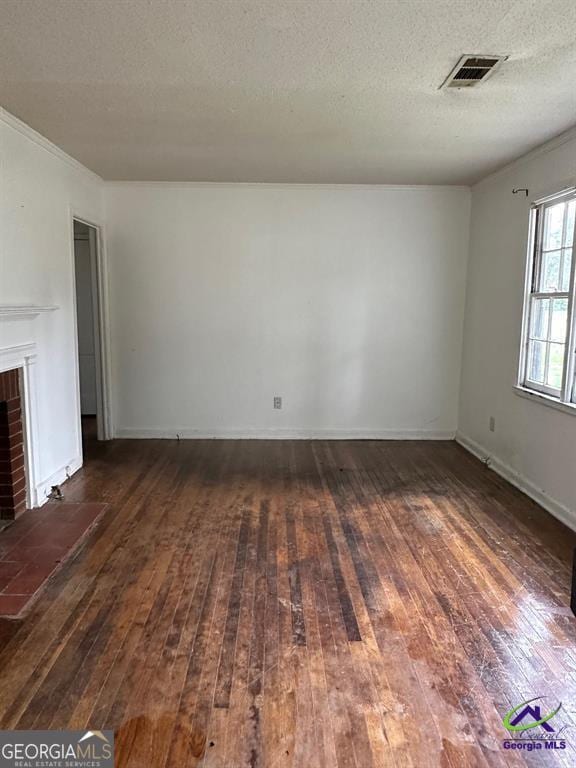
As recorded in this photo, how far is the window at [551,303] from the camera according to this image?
11.8 ft

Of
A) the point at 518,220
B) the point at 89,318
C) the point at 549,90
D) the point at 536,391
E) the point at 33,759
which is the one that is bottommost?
the point at 33,759

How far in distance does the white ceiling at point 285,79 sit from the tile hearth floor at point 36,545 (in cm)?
265

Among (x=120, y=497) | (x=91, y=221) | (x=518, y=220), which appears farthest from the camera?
(x=91, y=221)

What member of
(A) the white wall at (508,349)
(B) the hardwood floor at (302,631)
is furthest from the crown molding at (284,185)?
(B) the hardwood floor at (302,631)

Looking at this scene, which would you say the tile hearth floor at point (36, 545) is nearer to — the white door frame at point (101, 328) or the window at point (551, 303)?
the white door frame at point (101, 328)

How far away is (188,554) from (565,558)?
7.38ft

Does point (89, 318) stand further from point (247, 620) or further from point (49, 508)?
point (247, 620)

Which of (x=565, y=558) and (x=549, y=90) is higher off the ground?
(x=549, y=90)

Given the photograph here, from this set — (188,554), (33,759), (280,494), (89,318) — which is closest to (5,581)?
(188,554)

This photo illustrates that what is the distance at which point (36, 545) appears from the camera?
3107 millimetres

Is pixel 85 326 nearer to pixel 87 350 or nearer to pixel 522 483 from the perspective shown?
pixel 87 350

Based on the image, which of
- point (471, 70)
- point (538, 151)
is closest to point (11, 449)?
point (471, 70)

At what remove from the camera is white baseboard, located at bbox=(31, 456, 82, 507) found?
372 centimetres

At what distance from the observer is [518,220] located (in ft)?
14.1
